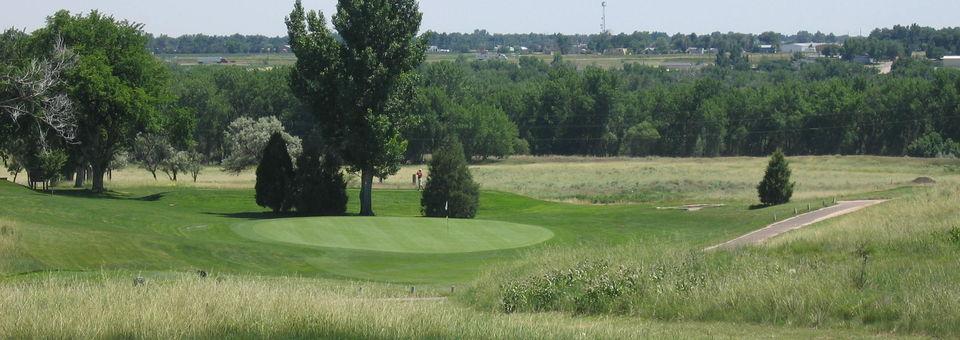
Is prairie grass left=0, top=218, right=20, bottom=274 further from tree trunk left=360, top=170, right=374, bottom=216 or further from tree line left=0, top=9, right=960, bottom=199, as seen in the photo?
tree trunk left=360, top=170, right=374, bottom=216

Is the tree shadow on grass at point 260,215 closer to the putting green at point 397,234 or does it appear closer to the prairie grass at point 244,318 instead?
the putting green at point 397,234

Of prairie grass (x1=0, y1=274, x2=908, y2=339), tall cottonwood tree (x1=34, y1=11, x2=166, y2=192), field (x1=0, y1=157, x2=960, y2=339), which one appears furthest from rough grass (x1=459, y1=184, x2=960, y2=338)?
tall cottonwood tree (x1=34, y1=11, x2=166, y2=192)

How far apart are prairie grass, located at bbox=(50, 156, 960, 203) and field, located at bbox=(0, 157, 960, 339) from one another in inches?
891

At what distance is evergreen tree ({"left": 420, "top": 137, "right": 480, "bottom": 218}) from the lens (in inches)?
1975

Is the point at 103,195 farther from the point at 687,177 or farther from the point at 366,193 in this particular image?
the point at 687,177

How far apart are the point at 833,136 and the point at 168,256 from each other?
4524 inches

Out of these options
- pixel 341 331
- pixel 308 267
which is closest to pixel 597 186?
pixel 308 267

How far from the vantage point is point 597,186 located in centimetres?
8300

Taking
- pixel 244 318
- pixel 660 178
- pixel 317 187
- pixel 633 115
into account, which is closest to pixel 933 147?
pixel 633 115

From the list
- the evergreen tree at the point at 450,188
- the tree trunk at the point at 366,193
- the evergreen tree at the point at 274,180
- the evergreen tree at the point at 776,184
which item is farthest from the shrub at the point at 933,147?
the evergreen tree at the point at 274,180

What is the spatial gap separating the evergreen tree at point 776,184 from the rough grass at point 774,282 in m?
26.8

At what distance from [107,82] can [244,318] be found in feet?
139

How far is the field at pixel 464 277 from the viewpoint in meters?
14.1

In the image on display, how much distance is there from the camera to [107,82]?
5347 cm
